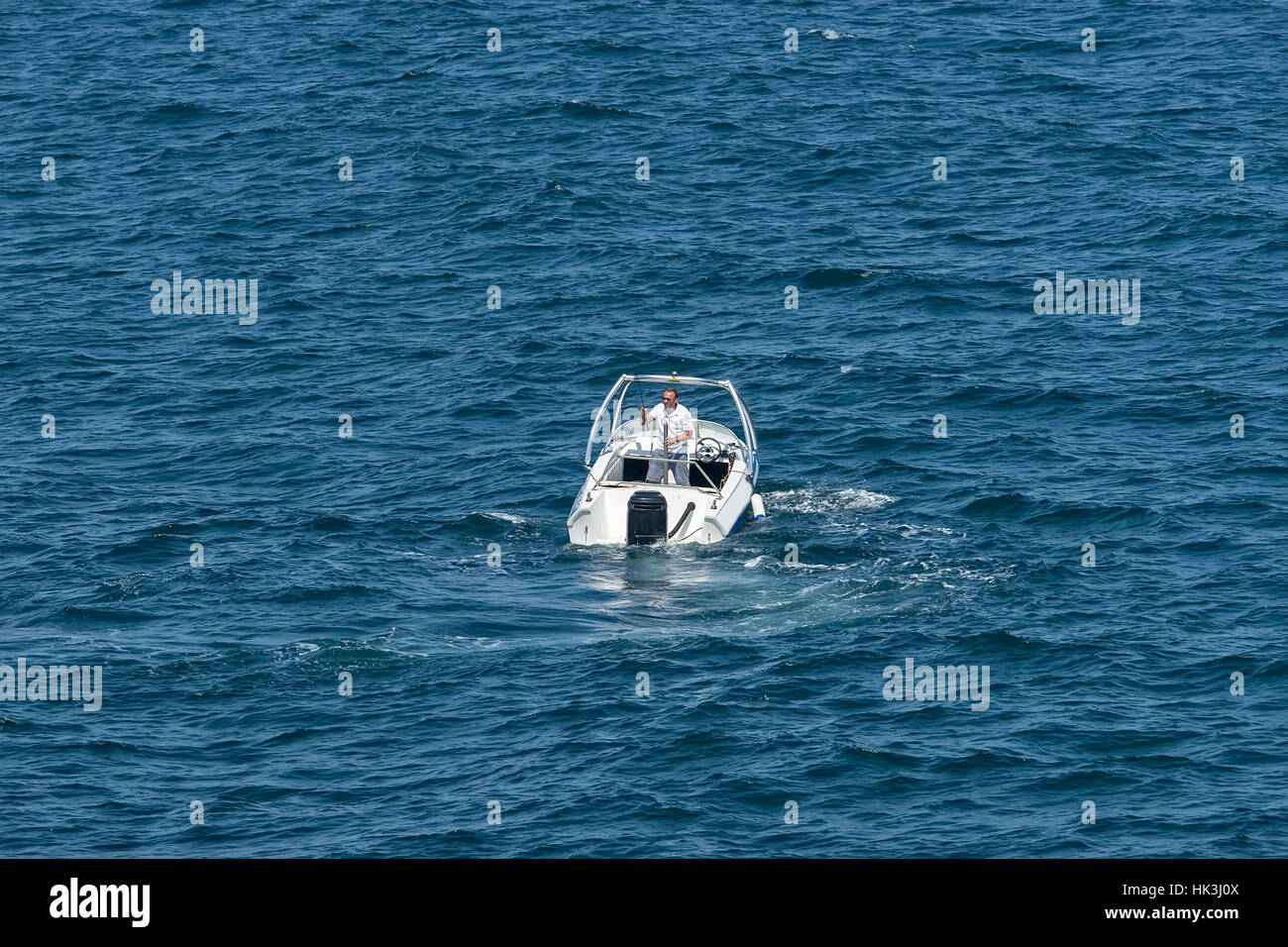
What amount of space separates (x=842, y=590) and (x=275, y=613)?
34.8 ft

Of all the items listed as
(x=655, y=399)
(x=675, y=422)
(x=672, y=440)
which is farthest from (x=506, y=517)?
(x=655, y=399)

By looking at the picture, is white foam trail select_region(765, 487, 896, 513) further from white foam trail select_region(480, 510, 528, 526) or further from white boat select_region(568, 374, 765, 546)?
white foam trail select_region(480, 510, 528, 526)

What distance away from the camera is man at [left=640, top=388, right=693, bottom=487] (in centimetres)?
3712

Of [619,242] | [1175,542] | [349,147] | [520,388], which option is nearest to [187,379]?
[520,388]

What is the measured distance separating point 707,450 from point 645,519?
362 cm

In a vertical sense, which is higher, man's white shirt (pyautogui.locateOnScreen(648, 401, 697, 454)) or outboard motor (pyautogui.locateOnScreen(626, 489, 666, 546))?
man's white shirt (pyautogui.locateOnScreen(648, 401, 697, 454))

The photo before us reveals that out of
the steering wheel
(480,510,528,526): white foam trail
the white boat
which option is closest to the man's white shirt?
the white boat

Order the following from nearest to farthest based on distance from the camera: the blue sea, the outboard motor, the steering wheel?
1. the blue sea
2. the outboard motor
3. the steering wheel

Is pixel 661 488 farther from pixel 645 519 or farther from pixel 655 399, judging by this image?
pixel 655 399

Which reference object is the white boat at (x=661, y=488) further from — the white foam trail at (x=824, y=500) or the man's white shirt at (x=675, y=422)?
the white foam trail at (x=824, y=500)

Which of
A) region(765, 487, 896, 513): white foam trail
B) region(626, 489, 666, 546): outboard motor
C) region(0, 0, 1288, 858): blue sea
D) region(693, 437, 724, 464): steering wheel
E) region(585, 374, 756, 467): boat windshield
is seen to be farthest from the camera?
region(585, 374, 756, 467): boat windshield

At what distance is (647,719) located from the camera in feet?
96.6

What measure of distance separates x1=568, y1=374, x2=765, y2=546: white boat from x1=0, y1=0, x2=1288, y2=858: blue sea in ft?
2.35

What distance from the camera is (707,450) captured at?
3844 cm
